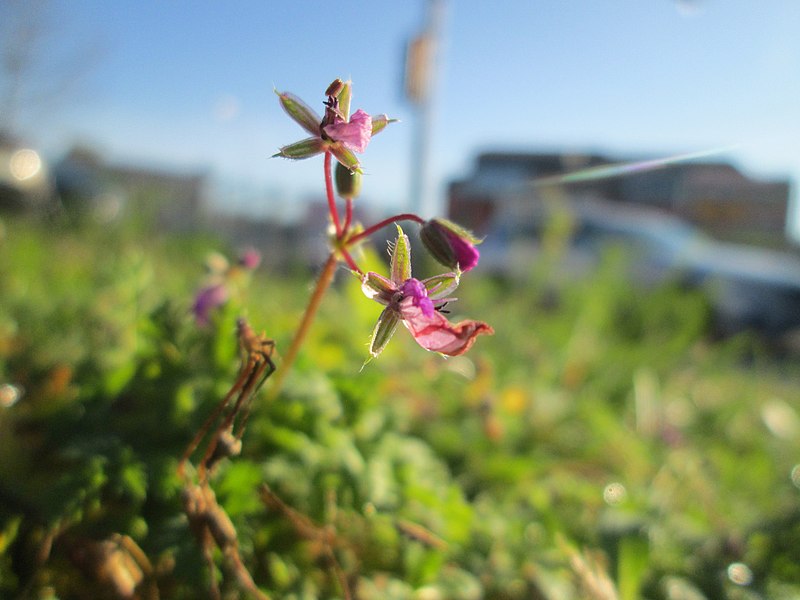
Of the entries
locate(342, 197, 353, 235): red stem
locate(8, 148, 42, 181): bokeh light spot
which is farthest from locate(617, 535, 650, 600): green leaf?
locate(8, 148, 42, 181): bokeh light spot

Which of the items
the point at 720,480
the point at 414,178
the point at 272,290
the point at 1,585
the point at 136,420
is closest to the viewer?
the point at 1,585

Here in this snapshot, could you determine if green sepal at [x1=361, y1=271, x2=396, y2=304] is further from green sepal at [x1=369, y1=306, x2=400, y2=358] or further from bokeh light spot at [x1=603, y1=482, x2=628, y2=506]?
bokeh light spot at [x1=603, y1=482, x2=628, y2=506]

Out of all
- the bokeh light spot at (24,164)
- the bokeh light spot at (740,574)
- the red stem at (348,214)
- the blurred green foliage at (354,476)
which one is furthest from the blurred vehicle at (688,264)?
the bokeh light spot at (24,164)

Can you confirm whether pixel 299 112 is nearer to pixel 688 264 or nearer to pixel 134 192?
pixel 134 192

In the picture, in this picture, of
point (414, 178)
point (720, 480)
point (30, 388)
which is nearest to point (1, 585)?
point (30, 388)

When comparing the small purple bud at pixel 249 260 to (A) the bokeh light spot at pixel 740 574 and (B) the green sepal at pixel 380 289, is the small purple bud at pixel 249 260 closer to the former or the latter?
(B) the green sepal at pixel 380 289

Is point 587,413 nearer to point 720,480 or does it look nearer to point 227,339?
point 720,480
